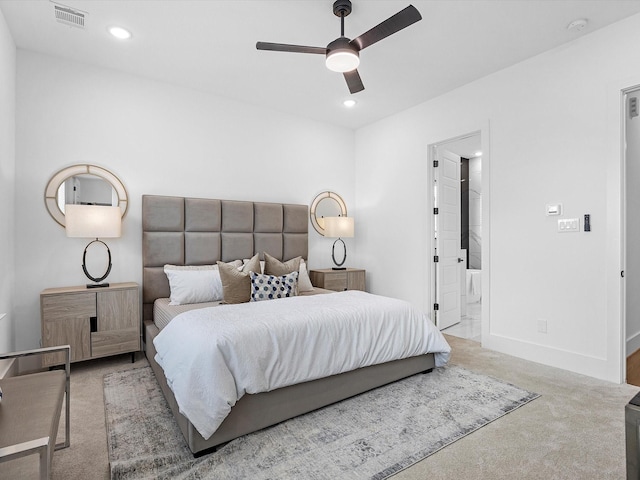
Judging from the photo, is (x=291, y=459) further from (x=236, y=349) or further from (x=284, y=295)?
(x=284, y=295)

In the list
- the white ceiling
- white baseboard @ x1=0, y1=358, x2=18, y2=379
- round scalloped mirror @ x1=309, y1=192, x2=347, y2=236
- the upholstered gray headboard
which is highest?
the white ceiling

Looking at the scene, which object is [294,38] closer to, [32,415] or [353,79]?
[353,79]

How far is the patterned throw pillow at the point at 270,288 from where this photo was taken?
3.22m

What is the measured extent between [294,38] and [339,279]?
9.44ft

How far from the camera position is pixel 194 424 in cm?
185


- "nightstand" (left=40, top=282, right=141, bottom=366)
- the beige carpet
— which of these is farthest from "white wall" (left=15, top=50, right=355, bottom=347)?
the beige carpet

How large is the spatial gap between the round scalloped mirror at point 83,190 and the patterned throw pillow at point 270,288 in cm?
167

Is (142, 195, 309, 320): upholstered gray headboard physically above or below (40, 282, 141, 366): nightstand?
above

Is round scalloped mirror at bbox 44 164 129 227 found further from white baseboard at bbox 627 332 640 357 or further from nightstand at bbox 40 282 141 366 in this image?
white baseboard at bbox 627 332 640 357

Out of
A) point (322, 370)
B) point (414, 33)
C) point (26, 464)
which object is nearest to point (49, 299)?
point (26, 464)

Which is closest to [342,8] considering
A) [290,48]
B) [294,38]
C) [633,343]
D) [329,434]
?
[290,48]

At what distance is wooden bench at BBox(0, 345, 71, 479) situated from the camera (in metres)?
1.14

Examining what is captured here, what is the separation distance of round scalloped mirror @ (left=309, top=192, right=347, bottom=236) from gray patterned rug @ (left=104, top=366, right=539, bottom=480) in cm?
276

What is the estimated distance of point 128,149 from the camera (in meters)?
3.74
